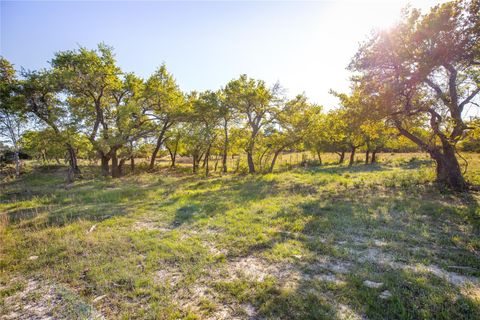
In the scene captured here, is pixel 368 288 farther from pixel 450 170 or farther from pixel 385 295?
pixel 450 170

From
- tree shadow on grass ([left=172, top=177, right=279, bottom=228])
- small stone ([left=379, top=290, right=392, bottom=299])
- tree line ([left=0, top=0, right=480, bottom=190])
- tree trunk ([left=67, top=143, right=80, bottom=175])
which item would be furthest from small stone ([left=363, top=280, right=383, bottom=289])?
tree trunk ([left=67, top=143, right=80, bottom=175])

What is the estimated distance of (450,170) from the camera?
10.7 m

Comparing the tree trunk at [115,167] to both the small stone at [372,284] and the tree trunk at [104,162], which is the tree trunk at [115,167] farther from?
the small stone at [372,284]

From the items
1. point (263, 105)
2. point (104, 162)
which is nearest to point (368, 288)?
point (263, 105)

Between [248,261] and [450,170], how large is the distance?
12.5 meters

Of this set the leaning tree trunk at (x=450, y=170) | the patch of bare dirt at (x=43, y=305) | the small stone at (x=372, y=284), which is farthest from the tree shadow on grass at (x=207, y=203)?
the leaning tree trunk at (x=450, y=170)

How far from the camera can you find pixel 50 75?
16953 millimetres

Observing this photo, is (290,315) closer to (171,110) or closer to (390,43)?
(390,43)

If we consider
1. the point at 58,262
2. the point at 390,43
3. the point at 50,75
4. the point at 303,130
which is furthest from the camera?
the point at 303,130

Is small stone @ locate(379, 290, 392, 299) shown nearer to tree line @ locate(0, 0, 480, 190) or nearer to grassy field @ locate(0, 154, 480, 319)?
grassy field @ locate(0, 154, 480, 319)

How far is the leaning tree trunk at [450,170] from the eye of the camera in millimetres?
10391

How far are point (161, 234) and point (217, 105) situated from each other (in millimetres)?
16072

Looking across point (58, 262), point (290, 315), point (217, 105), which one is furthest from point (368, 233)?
point (217, 105)

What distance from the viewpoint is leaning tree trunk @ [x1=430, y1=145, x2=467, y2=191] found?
10391 millimetres
